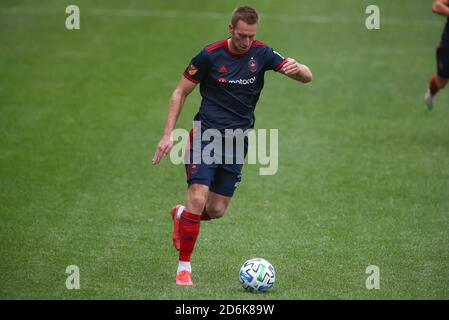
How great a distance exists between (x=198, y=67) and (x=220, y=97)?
391mm

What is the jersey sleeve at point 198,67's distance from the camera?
9.07 meters

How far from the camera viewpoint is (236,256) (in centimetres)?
1001

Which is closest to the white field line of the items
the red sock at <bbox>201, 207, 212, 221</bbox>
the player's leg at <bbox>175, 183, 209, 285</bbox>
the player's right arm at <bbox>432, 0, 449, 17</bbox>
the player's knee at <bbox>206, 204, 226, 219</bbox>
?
the player's right arm at <bbox>432, 0, 449, 17</bbox>

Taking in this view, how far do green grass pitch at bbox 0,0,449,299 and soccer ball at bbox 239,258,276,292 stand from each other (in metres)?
0.14

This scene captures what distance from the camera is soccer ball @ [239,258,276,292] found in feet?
28.0

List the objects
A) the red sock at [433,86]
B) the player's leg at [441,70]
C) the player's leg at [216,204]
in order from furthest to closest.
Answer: the red sock at [433,86]
the player's leg at [441,70]
the player's leg at [216,204]

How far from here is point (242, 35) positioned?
881 centimetres

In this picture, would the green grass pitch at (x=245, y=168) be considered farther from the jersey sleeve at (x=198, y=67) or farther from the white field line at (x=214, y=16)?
the jersey sleeve at (x=198, y=67)

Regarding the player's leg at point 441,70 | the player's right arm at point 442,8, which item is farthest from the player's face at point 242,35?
the player's leg at point 441,70

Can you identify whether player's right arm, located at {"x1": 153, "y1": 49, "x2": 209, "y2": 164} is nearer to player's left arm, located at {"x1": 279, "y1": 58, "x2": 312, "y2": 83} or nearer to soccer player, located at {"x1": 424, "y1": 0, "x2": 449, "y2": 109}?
player's left arm, located at {"x1": 279, "y1": 58, "x2": 312, "y2": 83}

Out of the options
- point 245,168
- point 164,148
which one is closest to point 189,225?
point 164,148

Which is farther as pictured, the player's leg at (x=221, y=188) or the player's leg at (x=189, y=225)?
the player's leg at (x=221, y=188)

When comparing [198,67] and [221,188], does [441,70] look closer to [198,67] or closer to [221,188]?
[221,188]

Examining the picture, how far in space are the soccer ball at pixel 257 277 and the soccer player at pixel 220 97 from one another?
602 millimetres
